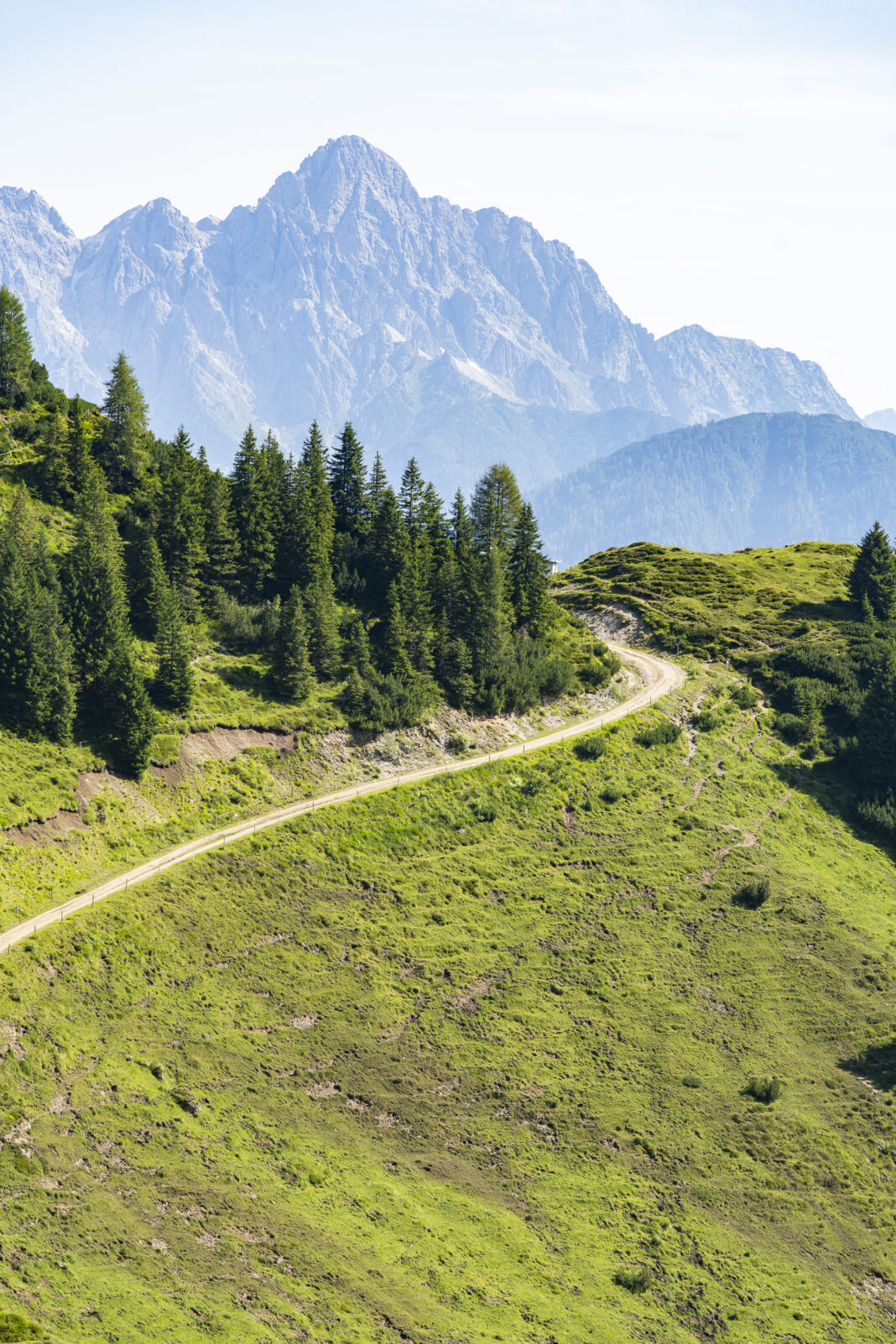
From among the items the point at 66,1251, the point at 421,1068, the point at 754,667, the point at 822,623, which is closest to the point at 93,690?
the point at 421,1068

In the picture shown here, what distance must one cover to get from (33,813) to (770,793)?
60326 millimetres

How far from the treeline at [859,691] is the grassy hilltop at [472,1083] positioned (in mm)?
11019

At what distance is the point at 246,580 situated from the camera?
91.7 m

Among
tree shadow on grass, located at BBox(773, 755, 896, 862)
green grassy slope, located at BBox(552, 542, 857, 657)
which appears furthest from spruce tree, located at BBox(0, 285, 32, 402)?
tree shadow on grass, located at BBox(773, 755, 896, 862)

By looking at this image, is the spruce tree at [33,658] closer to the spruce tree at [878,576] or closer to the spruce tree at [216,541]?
the spruce tree at [216,541]

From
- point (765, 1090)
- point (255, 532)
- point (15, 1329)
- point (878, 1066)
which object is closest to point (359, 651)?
point (255, 532)

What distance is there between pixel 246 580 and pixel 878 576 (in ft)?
250

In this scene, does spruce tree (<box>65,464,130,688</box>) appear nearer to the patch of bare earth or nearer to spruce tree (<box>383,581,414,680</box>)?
the patch of bare earth

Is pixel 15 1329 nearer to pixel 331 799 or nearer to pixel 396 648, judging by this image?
pixel 331 799

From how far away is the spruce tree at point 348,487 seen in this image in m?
101

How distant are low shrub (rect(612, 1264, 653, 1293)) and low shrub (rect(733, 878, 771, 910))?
3208 cm

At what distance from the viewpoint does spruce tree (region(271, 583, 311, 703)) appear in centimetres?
7762

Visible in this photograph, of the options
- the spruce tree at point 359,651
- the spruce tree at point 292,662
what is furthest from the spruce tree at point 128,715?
the spruce tree at point 359,651

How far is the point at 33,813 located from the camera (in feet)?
183
